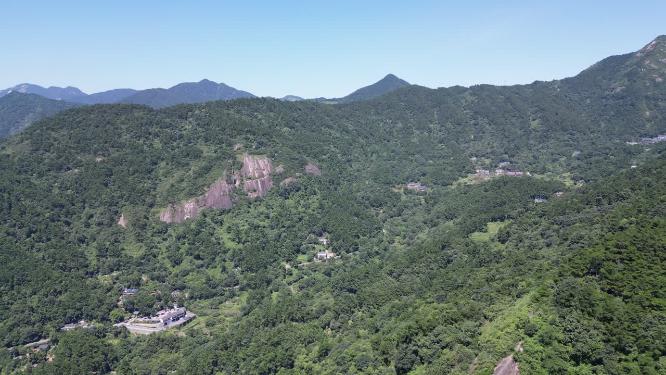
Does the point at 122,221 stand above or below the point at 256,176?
below

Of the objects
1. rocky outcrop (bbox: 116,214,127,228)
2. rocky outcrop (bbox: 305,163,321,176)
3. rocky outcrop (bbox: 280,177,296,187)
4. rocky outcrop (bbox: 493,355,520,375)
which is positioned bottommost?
rocky outcrop (bbox: 116,214,127,228)

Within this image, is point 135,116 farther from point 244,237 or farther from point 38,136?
point 244,237

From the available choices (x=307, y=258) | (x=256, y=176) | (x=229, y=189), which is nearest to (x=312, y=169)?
(x=256, y=176)

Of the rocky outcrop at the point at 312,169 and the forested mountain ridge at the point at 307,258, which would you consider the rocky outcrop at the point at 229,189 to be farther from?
the rocky outcrop at the point at 312,169

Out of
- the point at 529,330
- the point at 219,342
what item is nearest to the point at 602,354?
the point at 529,330

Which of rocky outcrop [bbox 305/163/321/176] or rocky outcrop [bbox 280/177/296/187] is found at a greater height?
rocky outcrop [bbox 305/163/321/176]

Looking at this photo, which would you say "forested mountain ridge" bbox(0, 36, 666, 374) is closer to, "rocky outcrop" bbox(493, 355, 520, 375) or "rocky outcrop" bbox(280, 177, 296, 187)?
"rocky outcrop" bbox(493, 355, 520, 375)

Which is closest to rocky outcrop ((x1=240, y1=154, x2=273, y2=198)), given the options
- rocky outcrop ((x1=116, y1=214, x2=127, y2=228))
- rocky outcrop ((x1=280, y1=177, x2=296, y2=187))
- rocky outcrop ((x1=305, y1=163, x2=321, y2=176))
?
rocky outcrop ((x1=280, y1=177, x2=296, y2=187))

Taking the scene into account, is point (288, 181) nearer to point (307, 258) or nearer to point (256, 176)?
point (256, 176)
